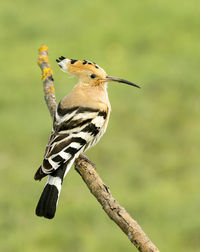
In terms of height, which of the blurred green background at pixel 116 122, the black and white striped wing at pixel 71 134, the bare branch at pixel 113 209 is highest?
the blurred green background at pixel 116 122

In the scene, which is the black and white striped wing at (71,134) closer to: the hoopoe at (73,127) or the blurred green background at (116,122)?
the hoopoe at (73,127)

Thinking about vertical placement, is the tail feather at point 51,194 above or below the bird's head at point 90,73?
below

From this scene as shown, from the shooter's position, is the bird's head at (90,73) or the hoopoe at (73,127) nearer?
the hoopoe at (73,127)

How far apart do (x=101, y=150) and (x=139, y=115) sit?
767 millimetres

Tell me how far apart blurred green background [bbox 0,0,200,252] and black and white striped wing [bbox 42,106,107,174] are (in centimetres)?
193

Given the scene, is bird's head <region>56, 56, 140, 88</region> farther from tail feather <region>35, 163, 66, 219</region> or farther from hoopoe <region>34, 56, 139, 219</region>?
tail feather <region>35, 163, 66, 219</region>

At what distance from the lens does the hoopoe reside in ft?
Answer: 8.91

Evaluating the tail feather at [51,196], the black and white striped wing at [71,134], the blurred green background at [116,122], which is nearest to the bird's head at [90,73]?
the black and white striped wing at [71,134]

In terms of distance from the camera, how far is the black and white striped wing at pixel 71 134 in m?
2.80

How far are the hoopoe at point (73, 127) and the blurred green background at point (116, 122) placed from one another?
190 cm

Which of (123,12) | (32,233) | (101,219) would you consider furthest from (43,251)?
(123,12)

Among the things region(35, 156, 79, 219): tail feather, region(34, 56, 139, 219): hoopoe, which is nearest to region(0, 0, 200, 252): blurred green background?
region(34, 56, 139, 219): hoopoe

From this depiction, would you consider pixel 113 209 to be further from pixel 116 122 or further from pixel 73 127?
pixel 116 122

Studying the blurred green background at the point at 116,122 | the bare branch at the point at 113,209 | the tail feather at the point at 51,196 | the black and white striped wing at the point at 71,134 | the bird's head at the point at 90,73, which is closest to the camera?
the bare branch at the point at 113,209
